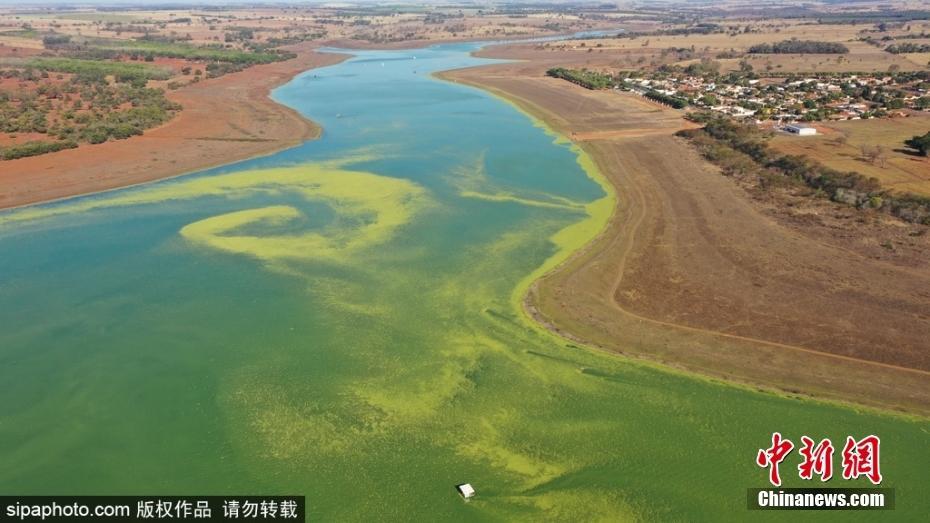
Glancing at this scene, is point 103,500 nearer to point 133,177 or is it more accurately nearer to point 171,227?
point 171,227

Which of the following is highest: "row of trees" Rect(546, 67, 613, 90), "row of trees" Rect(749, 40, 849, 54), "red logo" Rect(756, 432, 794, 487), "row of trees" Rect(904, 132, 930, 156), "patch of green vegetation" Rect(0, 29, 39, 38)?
"patch of green vegetation" Rect(0, 29, 39, 38)

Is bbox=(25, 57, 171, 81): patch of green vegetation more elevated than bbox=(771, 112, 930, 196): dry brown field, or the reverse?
bbox=(25, 57, 171, 81): patch of green vegetation

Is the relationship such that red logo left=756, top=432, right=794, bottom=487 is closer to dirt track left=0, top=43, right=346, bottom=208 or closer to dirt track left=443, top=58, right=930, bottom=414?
dirt track left=443, top=58, right=930, bottom=414

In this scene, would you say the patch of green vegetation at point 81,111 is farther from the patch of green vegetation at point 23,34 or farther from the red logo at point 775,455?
the patch of green vegetation at point 23,34

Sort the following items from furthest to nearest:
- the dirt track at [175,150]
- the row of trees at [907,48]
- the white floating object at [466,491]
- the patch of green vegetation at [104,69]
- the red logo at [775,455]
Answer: the row of trees at [907,48]
the patch of green vegetation at [104,69]
the dirt track at [175,150]
the red logo at [775,455]
the white floating object at [466,491]

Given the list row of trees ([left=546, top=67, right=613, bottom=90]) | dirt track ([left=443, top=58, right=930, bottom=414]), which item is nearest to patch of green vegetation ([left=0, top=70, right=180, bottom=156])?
dirt track ([left=443, top=58, right=930, bottom=414])

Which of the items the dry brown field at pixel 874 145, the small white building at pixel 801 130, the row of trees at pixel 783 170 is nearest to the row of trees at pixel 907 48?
the dry brown field at pixel 874 145

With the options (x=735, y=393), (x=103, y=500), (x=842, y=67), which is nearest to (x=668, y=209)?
(x=735, y=393)
